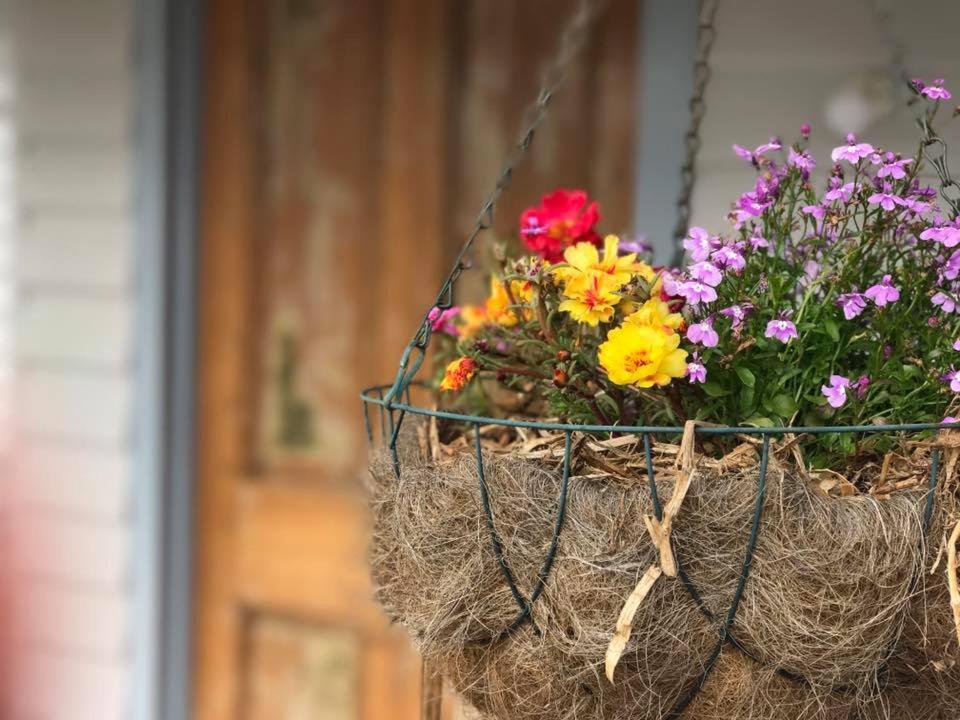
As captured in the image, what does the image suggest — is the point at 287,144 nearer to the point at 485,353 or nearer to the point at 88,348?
the point at 88,348

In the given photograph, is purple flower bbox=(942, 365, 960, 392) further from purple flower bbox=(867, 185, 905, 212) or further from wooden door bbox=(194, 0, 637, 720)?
wooden door bbox=(194, 0, 637, 720)

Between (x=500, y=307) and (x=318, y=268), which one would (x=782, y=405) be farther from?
(x=318, y=268)

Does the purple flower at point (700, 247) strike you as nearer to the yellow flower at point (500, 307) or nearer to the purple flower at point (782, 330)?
the purple flower at point (782, 330)

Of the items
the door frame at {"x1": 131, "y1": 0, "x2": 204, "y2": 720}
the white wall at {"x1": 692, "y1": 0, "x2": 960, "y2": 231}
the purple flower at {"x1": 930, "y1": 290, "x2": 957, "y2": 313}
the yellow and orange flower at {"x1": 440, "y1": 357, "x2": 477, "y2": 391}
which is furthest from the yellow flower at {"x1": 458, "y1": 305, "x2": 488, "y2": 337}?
the door frame at {"x1": 131, "y1": 0, "x2": 204, "y2": 720}

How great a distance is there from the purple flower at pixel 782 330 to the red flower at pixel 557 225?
249 millimetres

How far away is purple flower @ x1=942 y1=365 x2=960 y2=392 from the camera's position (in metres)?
0.69

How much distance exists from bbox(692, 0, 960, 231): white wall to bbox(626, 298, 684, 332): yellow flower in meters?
0.73

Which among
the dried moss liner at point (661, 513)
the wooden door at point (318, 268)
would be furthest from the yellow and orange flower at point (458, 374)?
the wooden door at point (318, 268)

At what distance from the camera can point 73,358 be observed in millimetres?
2111

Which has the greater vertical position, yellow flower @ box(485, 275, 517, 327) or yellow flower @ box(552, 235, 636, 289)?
yellow flower @ box(552, 235, 636, 289)

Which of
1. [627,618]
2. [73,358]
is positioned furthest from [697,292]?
[73,358]

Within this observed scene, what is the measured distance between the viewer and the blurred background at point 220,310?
1.88 meters

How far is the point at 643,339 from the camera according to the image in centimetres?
71

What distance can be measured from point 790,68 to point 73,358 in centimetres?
150
